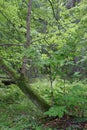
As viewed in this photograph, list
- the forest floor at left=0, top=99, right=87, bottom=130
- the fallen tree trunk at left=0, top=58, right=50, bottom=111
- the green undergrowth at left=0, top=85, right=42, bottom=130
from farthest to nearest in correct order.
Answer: the fallen tree trunk at left=0, top=58, right=50, bottom=111
the green undergrowth at left=0, top=85, right=42, bottom=130
the forest floor at left=0, top=99, right=87, bottom=130

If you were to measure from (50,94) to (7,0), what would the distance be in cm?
571

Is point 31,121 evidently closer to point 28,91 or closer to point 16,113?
point 28,91

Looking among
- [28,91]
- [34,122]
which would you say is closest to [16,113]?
[28,91]

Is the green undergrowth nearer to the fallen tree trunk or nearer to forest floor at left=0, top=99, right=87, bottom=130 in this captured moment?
forest floor at left=0, top=99, right=87, bottom=130

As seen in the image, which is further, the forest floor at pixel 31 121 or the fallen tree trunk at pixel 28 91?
the fallen tree trunk at pixel 28 91

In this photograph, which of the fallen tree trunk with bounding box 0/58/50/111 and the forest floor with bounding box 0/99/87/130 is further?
the fallen tree trunk with bounding box 0/58/50/111

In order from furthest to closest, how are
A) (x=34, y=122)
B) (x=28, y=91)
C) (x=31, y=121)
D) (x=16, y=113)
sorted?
(x=16, y=113), (x=28, y=91), (x=31, y=121), (x=34, y=122)

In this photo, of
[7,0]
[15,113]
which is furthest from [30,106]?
[7,0]

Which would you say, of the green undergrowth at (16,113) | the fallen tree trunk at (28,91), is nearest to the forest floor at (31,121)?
the green undergrowth at (16,113)

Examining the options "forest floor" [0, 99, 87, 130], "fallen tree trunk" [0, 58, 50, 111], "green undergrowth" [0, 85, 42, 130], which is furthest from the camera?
"fallen tree trunk" [0, 58, 50, 111]

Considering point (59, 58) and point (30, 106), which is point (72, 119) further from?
point (30, 106)

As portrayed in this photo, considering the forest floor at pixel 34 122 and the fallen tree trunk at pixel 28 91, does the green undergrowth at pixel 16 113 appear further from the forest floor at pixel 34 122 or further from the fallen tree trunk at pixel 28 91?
the fallen tree trunk at pixel 28 91

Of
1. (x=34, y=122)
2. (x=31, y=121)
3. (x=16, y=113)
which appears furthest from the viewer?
(x=16, y=113)

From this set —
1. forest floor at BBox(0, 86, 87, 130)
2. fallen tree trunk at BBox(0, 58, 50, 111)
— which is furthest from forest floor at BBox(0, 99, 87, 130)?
fallen tree trunk at BBox(0, 58, 50, 111)
